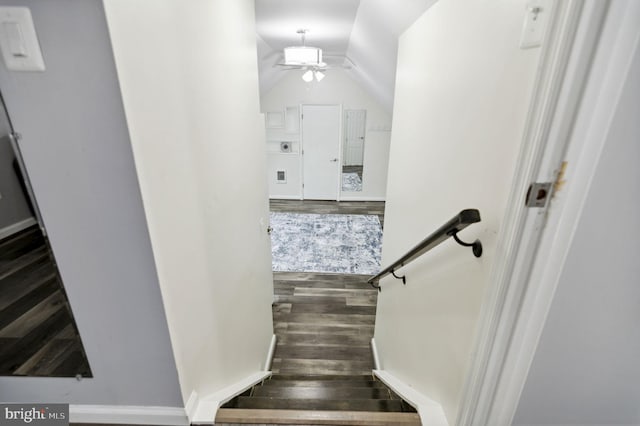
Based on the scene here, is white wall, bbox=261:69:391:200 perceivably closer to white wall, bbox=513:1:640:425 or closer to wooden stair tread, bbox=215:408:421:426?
wooden stair tread, bbox=215:408:421:426

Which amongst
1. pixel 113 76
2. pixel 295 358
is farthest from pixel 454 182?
pixel 295 358

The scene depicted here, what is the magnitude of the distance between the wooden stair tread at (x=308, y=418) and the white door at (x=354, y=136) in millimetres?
5326

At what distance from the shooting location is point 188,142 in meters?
1.03

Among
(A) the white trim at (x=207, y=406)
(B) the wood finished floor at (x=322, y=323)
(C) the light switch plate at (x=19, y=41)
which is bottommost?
(B) the wood finished floor at (x=322, y=323)

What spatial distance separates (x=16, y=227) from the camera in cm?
88

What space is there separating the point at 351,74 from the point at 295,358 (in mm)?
4738

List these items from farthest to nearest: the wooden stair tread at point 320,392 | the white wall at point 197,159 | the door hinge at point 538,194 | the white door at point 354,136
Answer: the white door at point 354,136 < the wooden stair tread at point 320,392 < the white wall at point 197,159 < the door hinge at point 538,194

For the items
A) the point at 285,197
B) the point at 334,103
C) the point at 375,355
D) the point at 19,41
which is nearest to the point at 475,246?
the point at 19,41

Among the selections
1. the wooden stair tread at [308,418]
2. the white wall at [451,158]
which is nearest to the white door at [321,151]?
the white wall at [451,158]

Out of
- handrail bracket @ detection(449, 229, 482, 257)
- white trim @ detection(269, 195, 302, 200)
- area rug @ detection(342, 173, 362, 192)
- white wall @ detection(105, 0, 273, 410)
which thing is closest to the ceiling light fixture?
white wall @ detection(105, 0, 273, 410)

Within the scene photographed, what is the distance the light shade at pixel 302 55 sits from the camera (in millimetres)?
2832

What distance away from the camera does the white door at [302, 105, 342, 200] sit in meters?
5.92

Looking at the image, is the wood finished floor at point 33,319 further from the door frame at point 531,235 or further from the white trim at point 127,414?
the door frame at point 531,235

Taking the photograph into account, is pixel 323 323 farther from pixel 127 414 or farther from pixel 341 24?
pixel 341 24
